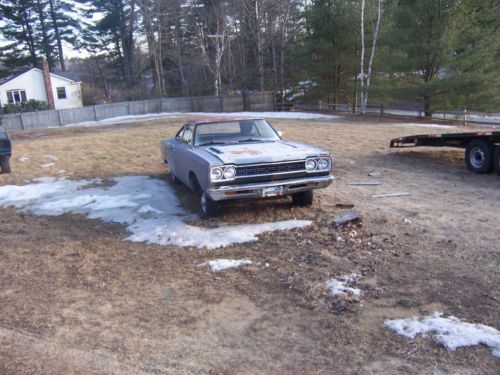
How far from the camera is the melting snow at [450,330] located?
347 cm

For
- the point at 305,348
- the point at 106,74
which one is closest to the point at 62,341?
the point at 305,348

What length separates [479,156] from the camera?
391 inches

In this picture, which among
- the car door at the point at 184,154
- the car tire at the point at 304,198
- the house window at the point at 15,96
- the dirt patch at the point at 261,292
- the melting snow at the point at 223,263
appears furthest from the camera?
the house window at the point at 15,96

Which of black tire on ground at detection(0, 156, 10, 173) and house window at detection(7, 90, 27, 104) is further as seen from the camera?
house window at detection(7, 90, 27, 104)

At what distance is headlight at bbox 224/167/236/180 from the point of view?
255 inches

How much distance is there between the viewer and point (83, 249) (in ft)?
20.2

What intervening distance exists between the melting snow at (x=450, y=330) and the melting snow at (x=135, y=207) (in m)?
2.73

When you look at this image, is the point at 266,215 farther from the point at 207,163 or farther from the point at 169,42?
the point at 169,42

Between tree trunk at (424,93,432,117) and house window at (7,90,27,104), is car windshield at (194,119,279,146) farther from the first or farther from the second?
house window at (7,90,27,104)

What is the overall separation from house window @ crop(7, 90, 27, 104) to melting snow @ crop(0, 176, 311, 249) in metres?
37.3

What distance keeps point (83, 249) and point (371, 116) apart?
24.8 m

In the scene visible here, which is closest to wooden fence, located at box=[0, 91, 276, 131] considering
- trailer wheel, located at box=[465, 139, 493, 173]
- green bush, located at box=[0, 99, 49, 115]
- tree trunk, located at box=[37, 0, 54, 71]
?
green bush, located at box=[0, 99, 49, 115]

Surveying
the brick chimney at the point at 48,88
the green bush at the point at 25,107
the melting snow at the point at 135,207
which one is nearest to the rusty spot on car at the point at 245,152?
the melting snow at the point at 135,207

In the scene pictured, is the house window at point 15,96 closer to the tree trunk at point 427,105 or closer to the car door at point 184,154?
the tree trunk at point 427,105
